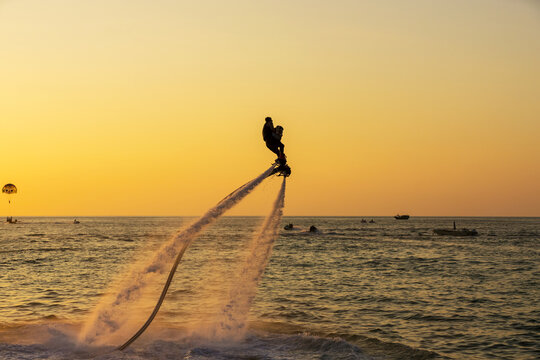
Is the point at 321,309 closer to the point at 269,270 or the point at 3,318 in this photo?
the point at 3,318

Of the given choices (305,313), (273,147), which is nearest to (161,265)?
(273,147)

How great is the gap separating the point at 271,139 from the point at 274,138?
0.34ft

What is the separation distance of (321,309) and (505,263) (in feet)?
120

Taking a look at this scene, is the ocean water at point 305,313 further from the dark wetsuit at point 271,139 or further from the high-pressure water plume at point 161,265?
the dark wetsuit at point 271,139

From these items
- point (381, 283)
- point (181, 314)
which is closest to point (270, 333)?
point (181, 314)

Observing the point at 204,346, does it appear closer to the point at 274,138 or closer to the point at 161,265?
the point at 161,265

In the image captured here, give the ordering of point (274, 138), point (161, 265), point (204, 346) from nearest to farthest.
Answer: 1. point (274, 138)
2. point (161, 265)
3. point (204, 346)

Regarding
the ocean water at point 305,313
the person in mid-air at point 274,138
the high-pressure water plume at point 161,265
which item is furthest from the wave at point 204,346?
the person in mid-air at point 274,138

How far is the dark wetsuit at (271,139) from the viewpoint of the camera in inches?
653

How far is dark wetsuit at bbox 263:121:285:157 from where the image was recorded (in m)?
16.6

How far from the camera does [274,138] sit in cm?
1656

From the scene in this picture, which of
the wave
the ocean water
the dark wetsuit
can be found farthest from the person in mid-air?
the wave

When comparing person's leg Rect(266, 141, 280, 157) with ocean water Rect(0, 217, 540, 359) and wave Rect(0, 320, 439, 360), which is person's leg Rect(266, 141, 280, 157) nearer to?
ocean water Rect(0, 217, 540, 359)

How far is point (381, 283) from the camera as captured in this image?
1570 inches
